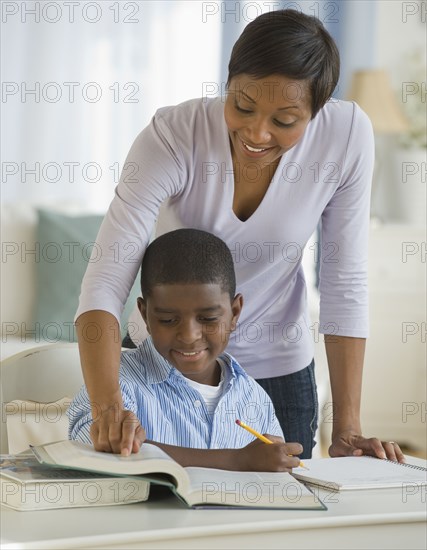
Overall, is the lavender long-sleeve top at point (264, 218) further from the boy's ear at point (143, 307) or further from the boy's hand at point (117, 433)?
the boy's hand at point (117, 433)

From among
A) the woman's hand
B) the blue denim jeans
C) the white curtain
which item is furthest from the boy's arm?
the white curtain

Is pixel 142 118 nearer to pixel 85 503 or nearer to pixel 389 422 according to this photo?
pixel 389 422

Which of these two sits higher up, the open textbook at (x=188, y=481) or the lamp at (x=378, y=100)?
the lamp at (x=378, y=100)

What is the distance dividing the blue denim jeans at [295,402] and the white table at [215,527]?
518mm

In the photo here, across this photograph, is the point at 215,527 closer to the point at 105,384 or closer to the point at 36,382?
the point at 105,384

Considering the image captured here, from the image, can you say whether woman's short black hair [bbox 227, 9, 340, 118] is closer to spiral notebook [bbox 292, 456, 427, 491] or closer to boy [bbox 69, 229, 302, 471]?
boy [bbox 69, 229, 302, 471]

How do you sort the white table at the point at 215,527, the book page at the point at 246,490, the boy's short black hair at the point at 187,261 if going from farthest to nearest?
the boy's short black hair at the point at 187,261 < the book page at the point at 246,490 < the white table at the point at 215,527

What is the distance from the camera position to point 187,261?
1.35 m

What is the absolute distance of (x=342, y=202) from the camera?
58.6 inches

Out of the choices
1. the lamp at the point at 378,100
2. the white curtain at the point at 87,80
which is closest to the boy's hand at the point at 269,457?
the white curtain at the point at 87,80

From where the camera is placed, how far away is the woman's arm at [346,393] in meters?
1.39

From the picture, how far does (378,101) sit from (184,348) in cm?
249

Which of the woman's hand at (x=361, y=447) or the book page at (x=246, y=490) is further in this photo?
the woman's hand at (x=361, y=447)

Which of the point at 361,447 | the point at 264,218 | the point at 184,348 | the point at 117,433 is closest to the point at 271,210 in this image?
the point at 264,218
